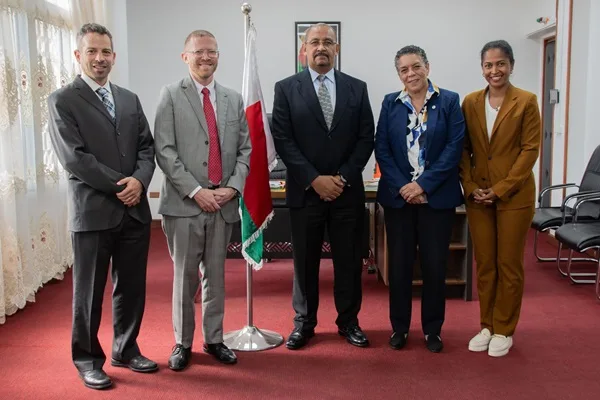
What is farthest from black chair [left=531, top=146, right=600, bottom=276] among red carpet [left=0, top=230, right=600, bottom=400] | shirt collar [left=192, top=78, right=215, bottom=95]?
shirt collar [left=192, top=78, right=215, bottom=95]

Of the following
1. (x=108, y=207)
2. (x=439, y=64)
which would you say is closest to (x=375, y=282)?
(x=108, y=207)

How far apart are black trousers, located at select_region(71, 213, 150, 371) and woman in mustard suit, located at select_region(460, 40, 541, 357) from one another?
5.74ft

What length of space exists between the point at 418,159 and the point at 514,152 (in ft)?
1.61

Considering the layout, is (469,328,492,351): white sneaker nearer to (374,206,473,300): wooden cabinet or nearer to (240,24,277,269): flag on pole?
(374,206,473,300): wooden cabinet

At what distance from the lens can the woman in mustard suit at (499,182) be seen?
134 inches

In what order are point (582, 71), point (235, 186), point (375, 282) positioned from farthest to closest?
point (582, 71), point (375, 282), point (235, 186)

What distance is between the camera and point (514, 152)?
3.45 m

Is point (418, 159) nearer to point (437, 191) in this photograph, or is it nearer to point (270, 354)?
point (437, 191)

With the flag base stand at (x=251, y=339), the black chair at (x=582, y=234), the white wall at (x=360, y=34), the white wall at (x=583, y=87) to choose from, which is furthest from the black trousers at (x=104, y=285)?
the white wall at (x=360, y=34)

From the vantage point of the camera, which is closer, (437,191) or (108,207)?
(108,207)

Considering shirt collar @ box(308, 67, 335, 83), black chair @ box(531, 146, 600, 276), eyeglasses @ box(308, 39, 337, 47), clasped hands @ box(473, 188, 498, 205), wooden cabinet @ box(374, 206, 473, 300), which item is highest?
eyeglasses @ box(308, 39, 337, 47)

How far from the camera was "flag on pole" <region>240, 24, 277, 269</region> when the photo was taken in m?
3.67

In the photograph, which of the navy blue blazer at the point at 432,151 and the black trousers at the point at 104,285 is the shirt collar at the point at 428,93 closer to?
the navy blue blazer at the point at 432,151

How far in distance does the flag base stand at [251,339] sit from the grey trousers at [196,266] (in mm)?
251
